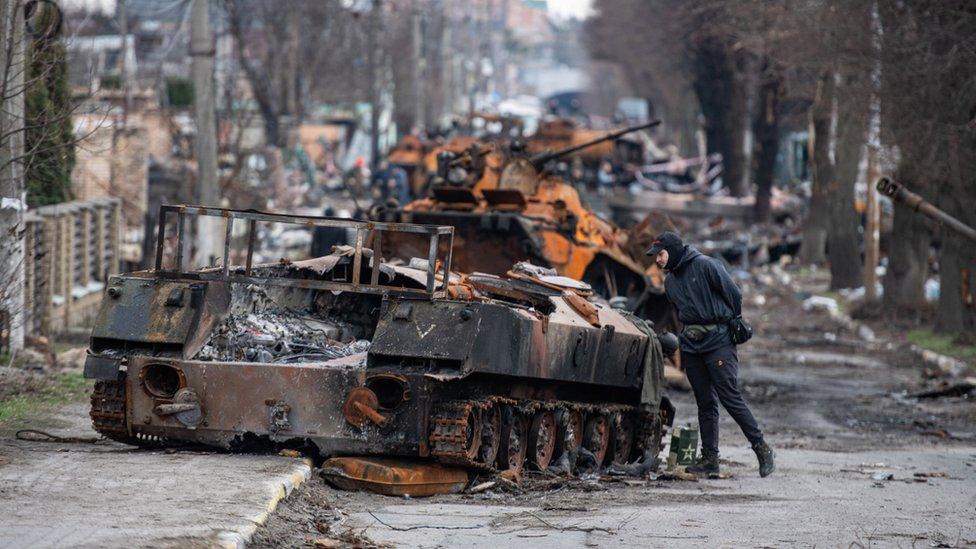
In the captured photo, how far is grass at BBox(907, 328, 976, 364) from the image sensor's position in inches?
881

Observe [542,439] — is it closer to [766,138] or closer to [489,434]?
[489,434]

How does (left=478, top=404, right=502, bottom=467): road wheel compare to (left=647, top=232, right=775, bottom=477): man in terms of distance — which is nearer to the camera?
(left=478, top=404, right=502, bottom=467): road wheel

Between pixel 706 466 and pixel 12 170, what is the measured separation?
22.0ft

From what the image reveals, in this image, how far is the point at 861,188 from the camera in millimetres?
45500

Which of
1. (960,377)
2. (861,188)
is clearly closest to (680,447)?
(960,377)

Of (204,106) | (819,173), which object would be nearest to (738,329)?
(204,106)

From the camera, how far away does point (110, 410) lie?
10992 mm

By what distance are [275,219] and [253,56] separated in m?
49.3

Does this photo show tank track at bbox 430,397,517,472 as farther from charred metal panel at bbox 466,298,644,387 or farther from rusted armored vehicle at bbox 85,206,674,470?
charred metal panel at bbox 466,298,644,387

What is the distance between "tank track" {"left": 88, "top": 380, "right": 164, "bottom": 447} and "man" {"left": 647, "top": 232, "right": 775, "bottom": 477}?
13.2 feet

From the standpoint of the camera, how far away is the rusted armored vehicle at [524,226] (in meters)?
18.9

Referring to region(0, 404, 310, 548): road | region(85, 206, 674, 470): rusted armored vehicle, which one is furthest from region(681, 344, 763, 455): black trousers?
region(0, 404, 310, 548): road

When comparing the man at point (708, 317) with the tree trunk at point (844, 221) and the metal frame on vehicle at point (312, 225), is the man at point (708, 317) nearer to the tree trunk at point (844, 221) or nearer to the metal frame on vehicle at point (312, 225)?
the metal frame on vehicle at point (312, 225)

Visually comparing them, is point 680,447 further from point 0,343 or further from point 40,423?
point 0,343
